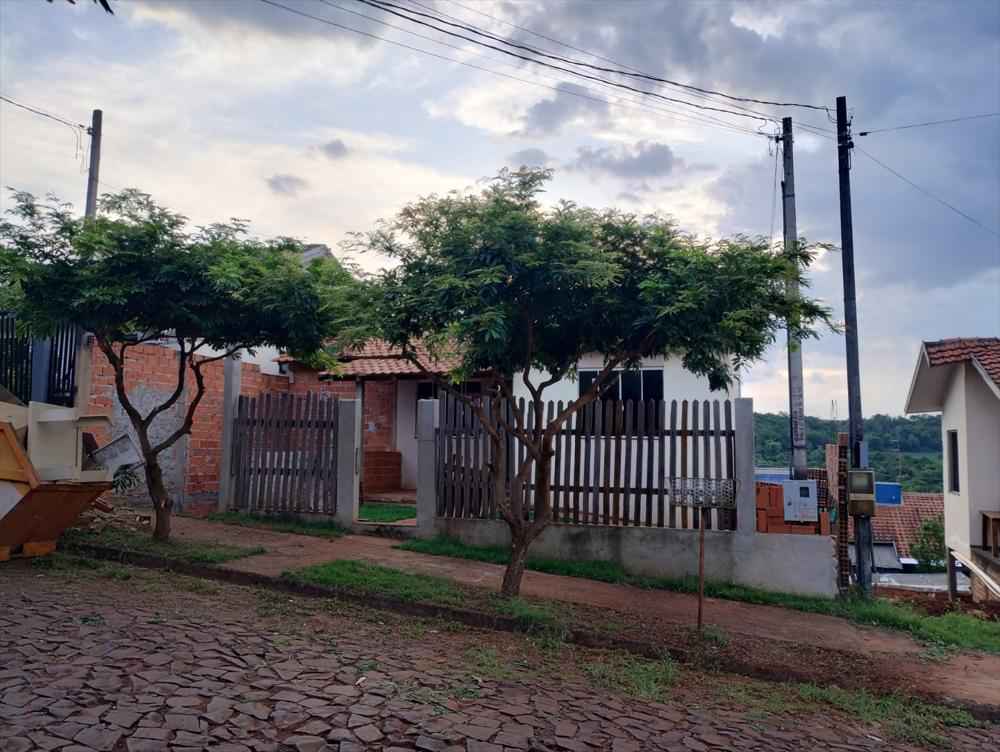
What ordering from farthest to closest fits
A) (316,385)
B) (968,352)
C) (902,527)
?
1. (902,527)
2. (316,385)
3. (968,352)

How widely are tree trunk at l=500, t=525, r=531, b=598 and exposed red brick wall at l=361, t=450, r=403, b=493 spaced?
8265mm

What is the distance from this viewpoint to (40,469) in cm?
818

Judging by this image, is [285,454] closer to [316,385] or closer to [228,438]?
[228,438]

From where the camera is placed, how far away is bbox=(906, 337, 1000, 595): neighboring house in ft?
48.0

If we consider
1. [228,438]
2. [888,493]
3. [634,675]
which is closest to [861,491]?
[888,493]

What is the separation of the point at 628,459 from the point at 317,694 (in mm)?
5688

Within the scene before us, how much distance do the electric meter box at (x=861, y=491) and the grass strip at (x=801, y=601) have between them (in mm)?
1046

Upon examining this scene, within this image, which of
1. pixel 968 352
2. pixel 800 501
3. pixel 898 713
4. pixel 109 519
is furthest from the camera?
pixel 968 352

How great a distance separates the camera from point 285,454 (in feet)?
38.3

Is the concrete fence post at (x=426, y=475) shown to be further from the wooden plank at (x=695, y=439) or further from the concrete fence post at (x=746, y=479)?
the concrete fence post at (x=746, y=479)

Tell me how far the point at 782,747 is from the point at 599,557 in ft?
16.6

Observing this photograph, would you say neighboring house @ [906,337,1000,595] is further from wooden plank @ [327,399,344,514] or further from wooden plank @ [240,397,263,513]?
wooden plank @ [240,397,263,513]

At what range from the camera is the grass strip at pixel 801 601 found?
821 centimetres

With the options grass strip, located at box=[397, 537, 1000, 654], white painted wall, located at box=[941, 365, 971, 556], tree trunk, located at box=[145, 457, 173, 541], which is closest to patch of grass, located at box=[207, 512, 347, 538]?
grass strip, located at box=[397, 537, 1000, 654]
